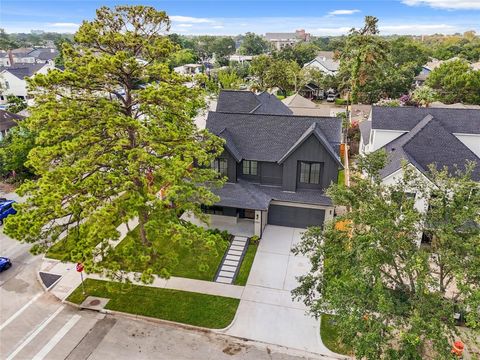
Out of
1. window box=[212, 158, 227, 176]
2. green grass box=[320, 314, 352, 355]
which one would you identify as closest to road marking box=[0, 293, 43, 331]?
window box=[212, 158, 227, 176]

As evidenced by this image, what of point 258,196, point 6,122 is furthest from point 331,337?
point 6,122

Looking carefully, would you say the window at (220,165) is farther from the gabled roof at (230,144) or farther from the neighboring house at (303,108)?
the neighboring house at (303,108)

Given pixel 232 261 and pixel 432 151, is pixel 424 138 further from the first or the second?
pixel 232 261

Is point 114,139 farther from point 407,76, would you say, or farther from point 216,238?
point 407,76

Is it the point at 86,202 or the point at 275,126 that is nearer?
the point at 86,202

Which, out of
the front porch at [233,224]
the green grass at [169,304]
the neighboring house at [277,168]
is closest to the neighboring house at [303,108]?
the neighboring house at [277,168]

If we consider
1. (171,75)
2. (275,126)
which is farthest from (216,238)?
(275,126)

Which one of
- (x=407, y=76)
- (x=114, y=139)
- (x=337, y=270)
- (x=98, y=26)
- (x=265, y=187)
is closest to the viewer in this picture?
(x=337, y=270)
